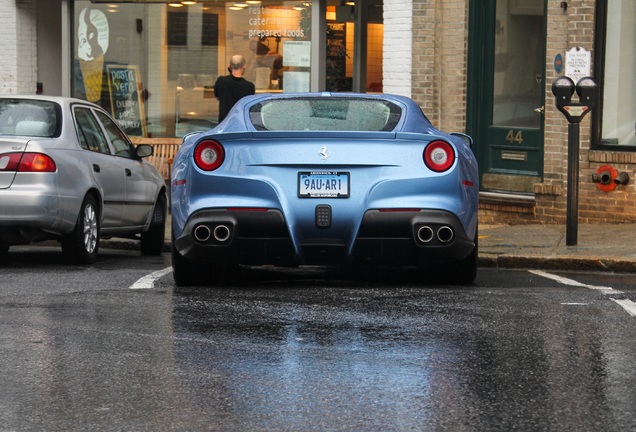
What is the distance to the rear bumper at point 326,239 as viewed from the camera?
9008mm

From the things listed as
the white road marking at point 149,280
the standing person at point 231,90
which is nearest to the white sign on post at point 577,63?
the standing person at point 231,90

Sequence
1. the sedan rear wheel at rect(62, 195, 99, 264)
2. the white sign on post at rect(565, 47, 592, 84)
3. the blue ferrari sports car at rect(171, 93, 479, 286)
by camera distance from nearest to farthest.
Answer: the blue ferrari sports car at rect(171, 93, 479, 286) < the sedan rear wheel at rect(62, 195, 99, 264) < the white sign on post at rect(565, 47, 592, 84)

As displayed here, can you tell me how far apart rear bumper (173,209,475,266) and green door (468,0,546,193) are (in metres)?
7.04

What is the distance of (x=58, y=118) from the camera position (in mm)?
11680

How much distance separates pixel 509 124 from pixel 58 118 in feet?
21.1

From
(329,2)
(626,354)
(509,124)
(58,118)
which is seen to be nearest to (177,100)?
(329,2)

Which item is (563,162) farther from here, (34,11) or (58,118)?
(34,11)

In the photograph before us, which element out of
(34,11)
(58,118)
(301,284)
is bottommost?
(301,284)

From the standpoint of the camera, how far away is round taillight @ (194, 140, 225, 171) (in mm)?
9195

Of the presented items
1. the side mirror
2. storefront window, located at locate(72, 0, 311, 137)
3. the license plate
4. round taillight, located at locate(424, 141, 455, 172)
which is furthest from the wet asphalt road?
storefront window, located at locate(72, 0, 311, 137)

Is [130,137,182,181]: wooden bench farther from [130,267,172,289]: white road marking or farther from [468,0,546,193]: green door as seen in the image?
[130,267,172,289]: white road marking

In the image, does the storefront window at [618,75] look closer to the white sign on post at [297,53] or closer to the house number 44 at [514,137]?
the house number 44 at [514,137]

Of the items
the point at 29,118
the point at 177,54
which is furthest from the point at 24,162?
the point at 177,54

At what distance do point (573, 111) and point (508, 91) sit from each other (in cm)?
388
